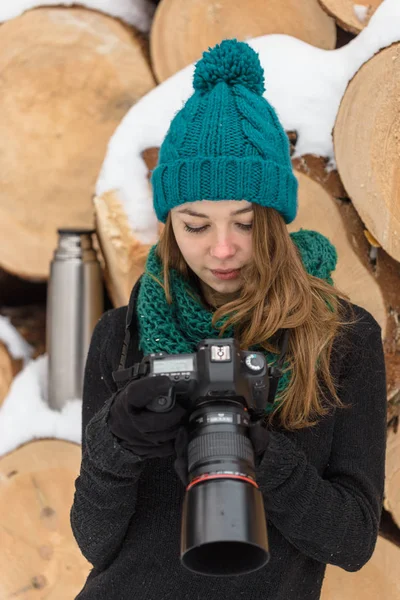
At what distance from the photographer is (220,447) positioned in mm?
651

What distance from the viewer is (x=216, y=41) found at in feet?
4.25

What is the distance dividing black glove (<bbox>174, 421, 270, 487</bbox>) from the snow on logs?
2.72 feet

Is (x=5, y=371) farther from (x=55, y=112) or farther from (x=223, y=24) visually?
(x=223, y=24)

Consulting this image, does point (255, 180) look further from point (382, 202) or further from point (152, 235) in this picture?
point (152, 235)

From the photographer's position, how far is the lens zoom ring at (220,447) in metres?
0.65

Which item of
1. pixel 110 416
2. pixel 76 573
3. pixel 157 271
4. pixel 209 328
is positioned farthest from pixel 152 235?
pixel 76 573

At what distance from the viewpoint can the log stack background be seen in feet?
3.84

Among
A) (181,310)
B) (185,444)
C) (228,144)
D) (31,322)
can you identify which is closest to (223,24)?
(228,144)

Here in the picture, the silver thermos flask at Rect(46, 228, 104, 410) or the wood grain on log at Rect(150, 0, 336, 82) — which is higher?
the wood grain on log at Rect(150, 0, 336, 82)

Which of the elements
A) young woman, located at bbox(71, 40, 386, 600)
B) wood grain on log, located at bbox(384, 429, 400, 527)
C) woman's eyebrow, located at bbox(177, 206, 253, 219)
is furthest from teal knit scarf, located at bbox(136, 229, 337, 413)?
wood grain on log, located at bbox(384, 429, 400, 527)

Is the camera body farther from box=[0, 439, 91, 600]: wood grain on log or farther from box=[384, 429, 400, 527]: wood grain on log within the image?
box=[0, 439, 91, 600]: wood grain on log

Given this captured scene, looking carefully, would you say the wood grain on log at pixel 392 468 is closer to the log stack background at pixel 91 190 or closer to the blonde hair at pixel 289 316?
the log stack background at pixel 91 190

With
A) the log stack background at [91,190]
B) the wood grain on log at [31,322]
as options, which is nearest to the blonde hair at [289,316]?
the log stack background at [91,190]

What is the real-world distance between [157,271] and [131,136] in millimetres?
397
